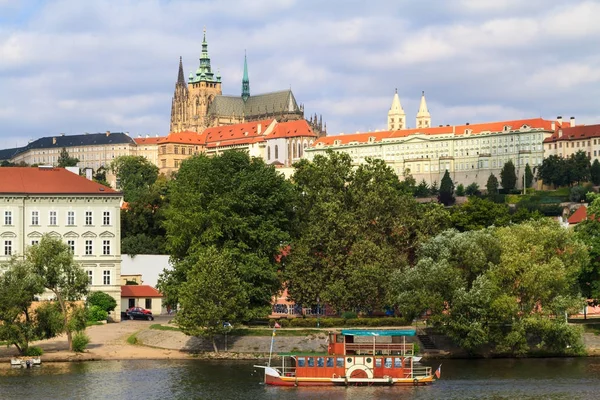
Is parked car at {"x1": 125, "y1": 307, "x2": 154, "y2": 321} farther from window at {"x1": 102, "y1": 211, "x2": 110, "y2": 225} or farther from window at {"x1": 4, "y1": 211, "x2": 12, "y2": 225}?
window at {"x1": 4, "y1": 211, "x2": 12, "y2": 225}

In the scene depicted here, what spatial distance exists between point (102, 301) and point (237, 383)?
27451 mm

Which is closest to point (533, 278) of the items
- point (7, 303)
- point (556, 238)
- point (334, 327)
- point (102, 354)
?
point (556, 238)

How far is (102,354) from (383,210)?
24175 millimetres

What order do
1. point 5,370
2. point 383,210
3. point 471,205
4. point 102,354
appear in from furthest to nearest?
point 471,205 → point 383,210 → point 102,354 → point 5,370

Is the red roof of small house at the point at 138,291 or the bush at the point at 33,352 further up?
the red roof of small house at the point at 138,291

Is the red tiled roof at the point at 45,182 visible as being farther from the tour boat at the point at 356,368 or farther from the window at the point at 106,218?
the tour boat at the point at 356,368

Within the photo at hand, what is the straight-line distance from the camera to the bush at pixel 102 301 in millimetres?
90812

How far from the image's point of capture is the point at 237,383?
66.0m

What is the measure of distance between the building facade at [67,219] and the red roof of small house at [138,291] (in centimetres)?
830

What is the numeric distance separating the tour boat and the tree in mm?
14756

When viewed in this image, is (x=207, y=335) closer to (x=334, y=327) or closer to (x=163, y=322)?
(x=334, y=327)

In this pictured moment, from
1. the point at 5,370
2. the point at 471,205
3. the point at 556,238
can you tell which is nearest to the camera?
the point at 5,370

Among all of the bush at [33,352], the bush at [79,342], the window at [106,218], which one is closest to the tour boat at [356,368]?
the bush at [79,342]

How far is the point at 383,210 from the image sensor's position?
8950 cm
